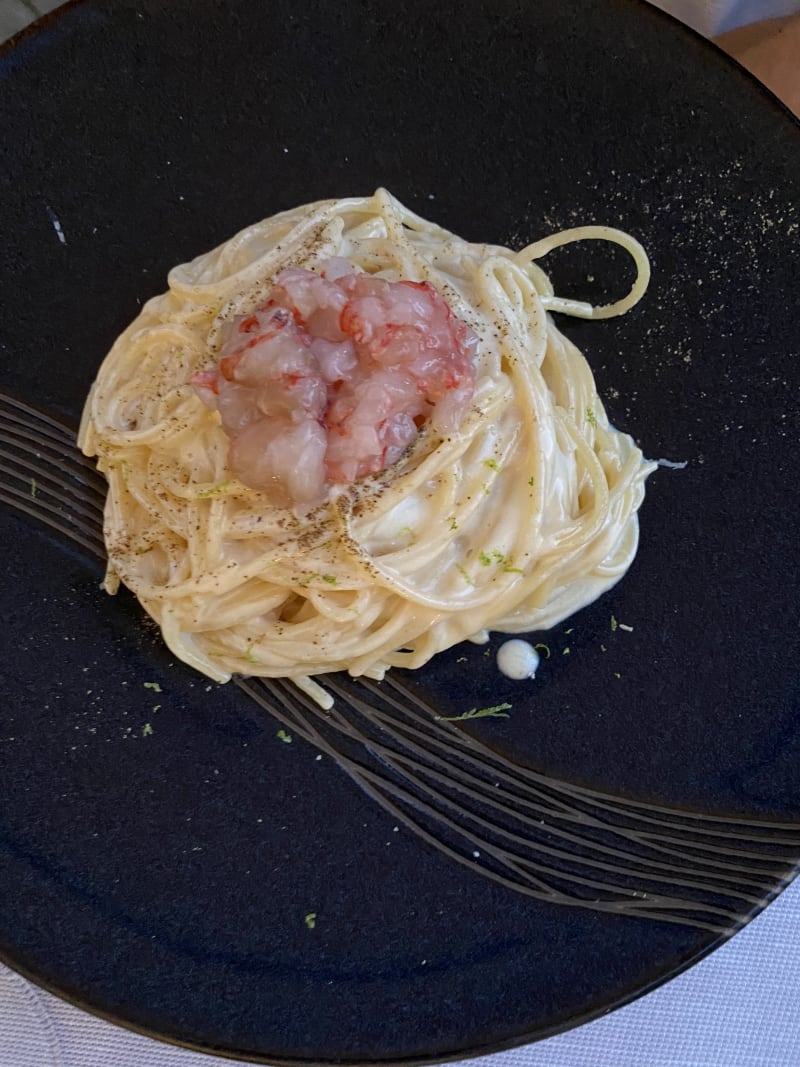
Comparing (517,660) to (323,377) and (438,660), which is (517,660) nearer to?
(438,660)

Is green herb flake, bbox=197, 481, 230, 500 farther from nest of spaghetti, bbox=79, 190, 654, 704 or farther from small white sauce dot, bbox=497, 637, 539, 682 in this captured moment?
small white sauce dot, bbox=497, 637, 539, 682

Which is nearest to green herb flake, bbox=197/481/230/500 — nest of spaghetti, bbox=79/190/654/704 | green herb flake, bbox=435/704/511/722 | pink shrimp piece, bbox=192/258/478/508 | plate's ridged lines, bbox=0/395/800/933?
Answer: nest of spaghetti, bbox=79/190/654/704

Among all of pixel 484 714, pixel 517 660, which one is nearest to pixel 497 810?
pixel 484 714

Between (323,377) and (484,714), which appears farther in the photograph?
(484,714)

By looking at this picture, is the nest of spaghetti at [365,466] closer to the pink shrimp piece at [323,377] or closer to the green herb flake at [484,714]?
the pink shrimp piece at [323,377]

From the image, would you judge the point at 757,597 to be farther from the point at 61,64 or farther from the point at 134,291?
the point at 61,64

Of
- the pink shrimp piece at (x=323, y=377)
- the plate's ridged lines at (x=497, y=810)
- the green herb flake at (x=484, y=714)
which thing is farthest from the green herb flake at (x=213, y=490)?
the green herb flake at (x=484, y=714)
